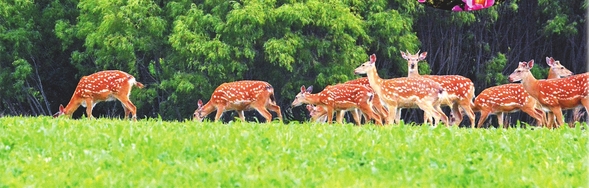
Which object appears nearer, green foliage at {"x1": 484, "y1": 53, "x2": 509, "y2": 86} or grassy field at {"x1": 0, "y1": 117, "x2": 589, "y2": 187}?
grassy field at {"x1": 0, "y1": 117, "x2": 589, "y2": 187}

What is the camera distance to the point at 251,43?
2431 centimetres

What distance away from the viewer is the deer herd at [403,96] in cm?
1548

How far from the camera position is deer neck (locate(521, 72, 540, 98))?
1580cm

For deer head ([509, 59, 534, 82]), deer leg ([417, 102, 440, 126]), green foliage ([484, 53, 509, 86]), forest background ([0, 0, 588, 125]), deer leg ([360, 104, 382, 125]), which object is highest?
deer head ([509, 59, 534, 82])

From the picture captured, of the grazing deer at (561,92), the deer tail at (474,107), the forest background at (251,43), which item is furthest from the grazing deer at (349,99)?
the forest background at (251,43)

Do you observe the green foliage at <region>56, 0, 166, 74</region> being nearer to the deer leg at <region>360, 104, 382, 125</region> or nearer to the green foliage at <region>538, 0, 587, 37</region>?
the green foliage at <region>538, 0, 587, 37</region>

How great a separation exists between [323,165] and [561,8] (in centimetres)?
1890

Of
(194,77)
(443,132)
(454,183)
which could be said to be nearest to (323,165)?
(454,183)

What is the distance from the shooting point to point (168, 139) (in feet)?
32.4

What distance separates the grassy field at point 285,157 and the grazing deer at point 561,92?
413 cm

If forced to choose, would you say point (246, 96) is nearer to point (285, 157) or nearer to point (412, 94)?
point (412, 94)

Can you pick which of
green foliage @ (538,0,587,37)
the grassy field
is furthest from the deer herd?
green foliage @ (538,0,587,37)

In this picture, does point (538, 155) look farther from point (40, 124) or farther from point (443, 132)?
point (40, 124)

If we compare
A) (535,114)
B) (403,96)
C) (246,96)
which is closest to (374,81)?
(403,96)
